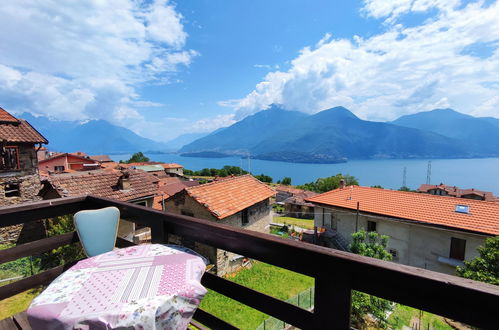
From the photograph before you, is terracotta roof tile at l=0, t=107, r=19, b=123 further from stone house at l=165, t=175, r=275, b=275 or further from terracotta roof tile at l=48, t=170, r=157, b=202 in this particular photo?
stone house at l=165, t=175, r=275, b=275

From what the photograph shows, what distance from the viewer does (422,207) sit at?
15.5 meters

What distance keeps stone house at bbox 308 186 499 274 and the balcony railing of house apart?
16372mm

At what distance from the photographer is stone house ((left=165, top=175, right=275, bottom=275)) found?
12.0 m

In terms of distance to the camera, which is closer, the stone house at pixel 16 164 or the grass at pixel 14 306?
the grass at pixel 14 306

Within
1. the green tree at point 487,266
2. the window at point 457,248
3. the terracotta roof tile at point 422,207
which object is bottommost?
the window at point 457,248

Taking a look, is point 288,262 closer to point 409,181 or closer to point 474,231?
point 474,231

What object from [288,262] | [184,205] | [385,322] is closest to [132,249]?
[288,262]

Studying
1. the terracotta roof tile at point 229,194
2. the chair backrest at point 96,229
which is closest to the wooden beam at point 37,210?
the chair backrest at point 96,229

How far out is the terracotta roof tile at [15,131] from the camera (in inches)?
424

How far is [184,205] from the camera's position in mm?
13469

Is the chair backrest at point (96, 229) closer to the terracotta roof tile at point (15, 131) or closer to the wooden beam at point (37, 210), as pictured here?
the wooden beam at point (37, 210)

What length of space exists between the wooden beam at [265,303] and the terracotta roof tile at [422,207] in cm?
1644

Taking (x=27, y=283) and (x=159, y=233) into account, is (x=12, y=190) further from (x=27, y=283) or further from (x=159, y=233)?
(x=159, y=233)

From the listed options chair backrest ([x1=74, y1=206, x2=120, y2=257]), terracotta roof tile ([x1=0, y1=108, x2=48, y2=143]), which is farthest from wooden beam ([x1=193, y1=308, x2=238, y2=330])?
terracotta roof tile ([x1=0, y1=108, x2=48, y2=143])
